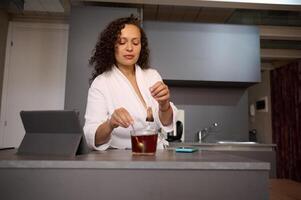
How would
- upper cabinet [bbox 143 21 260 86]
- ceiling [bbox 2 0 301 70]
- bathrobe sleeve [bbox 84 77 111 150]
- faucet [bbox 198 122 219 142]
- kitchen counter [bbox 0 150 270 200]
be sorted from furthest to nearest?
faucet [bbox 198 122 219 142]
upper cabinet [bbox 143 21 260 86]
ceiling [bbox 2 0 301 70]
bathrobe sleeve [bbox 84 77 111 150]
kitchen counter [bbox 0 150 270 200]

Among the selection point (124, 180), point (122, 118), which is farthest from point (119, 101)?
point (124, 180)

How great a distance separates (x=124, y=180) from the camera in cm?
57

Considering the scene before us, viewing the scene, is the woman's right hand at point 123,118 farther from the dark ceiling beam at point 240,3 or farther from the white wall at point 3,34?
the white wall at point 3,34

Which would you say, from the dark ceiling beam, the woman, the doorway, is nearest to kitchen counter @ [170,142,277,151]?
the dark ceiling beam

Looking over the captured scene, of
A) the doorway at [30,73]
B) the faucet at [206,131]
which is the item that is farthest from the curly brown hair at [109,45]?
the doorway at [30,73]

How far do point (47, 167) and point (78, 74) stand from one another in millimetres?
2090

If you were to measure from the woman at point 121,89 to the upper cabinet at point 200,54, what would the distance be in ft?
5.38

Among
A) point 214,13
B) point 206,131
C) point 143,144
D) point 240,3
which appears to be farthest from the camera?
point 214,13

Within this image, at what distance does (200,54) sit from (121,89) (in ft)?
6.19

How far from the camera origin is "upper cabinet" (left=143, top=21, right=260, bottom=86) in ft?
9.23

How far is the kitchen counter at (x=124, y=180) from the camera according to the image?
1.84 ft

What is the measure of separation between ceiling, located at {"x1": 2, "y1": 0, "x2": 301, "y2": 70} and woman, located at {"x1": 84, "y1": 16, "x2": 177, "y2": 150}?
1.60 metres

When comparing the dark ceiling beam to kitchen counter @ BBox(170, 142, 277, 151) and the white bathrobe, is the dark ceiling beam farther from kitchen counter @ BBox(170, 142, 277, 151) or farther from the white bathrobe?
the white bathrobe

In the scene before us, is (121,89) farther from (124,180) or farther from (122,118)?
(124,180)
